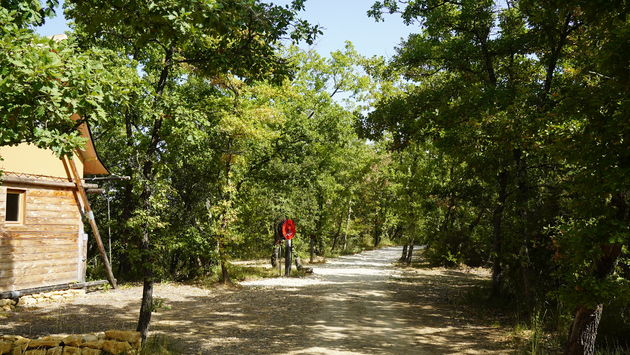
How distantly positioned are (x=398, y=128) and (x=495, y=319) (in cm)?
643

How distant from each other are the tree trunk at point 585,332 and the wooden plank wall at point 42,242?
14.6 meters

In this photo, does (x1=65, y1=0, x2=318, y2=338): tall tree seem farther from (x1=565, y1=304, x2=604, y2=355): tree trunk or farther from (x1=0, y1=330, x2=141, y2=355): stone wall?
(x1=565, y1=304, x2=604, y2=355): tree trunk

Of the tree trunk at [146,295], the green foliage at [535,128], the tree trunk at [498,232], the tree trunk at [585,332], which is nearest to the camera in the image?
the green foliage at [535,128]

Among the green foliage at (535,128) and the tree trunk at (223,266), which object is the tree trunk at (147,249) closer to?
the green foliage at (535,128)

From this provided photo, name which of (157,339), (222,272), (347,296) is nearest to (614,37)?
(157,339)

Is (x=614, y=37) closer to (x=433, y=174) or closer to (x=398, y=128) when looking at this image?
(x=398, y=128)

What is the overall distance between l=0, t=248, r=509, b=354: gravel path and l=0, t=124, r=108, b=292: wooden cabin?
1308 mm

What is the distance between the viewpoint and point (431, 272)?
23.4 meters

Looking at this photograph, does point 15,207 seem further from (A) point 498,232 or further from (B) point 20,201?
(A) point 498,232

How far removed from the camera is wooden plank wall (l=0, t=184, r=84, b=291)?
1240 cm

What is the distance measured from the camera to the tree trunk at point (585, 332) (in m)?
7.00

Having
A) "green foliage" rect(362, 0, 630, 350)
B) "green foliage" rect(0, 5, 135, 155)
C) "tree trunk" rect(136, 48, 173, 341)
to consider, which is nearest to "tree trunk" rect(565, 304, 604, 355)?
"green foliage" rect(362, 0, 630, 350)

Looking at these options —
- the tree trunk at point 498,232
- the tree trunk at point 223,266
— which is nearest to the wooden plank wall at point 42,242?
the tree trunk at point 223,266

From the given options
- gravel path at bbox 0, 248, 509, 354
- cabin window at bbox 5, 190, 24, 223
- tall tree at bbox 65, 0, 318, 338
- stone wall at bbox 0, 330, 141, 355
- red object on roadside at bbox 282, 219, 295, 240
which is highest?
tall tree at bbox 65, 0, 318, 338
